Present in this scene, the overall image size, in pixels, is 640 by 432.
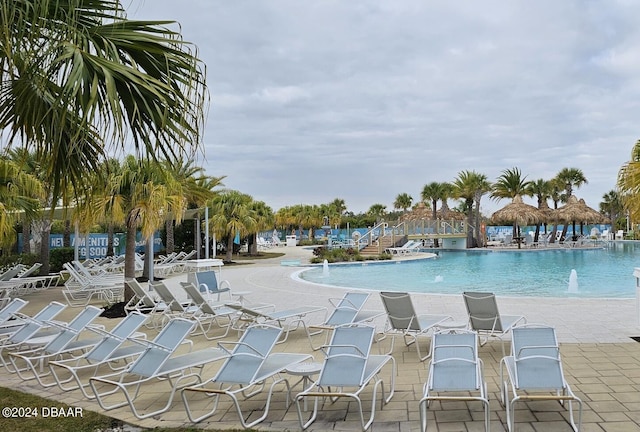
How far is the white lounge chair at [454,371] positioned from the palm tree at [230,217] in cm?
2177

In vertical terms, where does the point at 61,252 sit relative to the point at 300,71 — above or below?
Result: below

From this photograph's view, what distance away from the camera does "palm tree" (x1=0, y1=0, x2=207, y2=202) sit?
2807 millimetres

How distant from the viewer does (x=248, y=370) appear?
4.26 meters

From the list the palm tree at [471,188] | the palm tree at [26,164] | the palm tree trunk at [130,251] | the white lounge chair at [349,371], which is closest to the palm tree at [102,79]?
the palm tree at [26,164]

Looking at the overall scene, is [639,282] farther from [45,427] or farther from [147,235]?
[147,235]

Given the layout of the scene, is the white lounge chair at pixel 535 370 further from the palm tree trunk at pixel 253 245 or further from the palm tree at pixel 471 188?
the palm tree at pixel 471 188

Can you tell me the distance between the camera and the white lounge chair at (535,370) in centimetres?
363

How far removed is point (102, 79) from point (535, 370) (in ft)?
12.6

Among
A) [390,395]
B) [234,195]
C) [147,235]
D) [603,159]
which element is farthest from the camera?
[603,159]

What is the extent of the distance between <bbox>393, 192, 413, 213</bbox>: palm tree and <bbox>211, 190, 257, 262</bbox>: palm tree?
34.4m

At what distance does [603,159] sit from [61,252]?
29828 millimetres

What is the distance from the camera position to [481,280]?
17.5m

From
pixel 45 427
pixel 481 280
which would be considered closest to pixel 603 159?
pixel 481 280

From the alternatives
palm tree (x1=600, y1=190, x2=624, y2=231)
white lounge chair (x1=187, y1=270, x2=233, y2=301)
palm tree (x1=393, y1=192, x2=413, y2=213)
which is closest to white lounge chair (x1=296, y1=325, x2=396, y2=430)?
white lounge chair (x1=187, y1=270, x2=233, y2=301)
